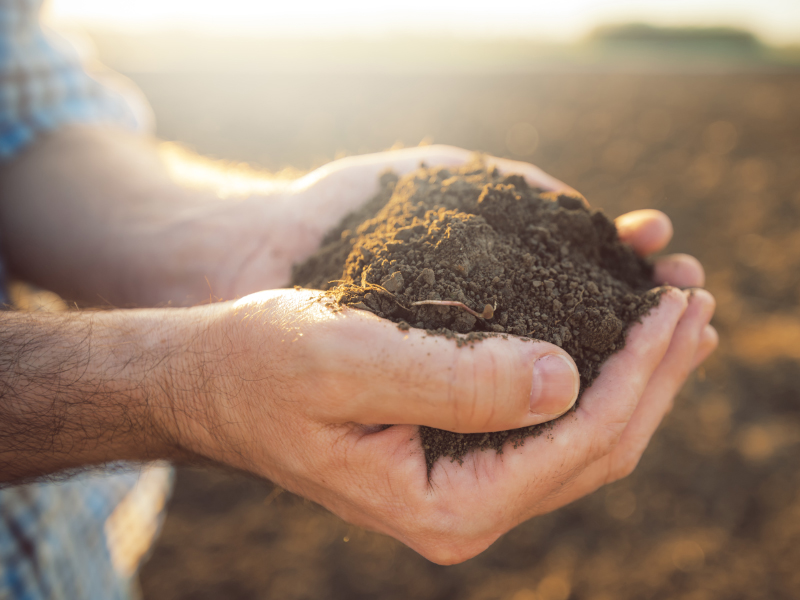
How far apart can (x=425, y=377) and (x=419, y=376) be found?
0.01 meters

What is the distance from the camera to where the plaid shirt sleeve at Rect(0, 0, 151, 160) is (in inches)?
74.9

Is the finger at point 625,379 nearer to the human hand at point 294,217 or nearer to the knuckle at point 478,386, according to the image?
the knuckle at point 478,386

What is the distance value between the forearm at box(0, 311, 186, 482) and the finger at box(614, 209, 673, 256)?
1.81 meters

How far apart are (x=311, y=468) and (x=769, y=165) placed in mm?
8139

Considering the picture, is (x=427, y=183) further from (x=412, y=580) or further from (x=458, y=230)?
(x=412, y=580)

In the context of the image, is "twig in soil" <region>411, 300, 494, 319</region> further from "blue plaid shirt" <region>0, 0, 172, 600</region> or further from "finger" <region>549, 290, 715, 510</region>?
"blue plaid shirt" <region>0, 0, 172, 600</region>

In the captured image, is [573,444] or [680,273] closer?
[573,444]

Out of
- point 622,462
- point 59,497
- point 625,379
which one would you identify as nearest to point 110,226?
point 59,497

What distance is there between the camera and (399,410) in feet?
3.88

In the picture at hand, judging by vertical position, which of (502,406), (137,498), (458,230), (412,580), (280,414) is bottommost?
(412,580)

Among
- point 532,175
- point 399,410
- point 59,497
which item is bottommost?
point 59,497

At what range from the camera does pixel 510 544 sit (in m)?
3.06

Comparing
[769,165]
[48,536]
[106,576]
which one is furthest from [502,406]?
[769,165]

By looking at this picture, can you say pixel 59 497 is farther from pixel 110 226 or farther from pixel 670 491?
pixel 670 491
